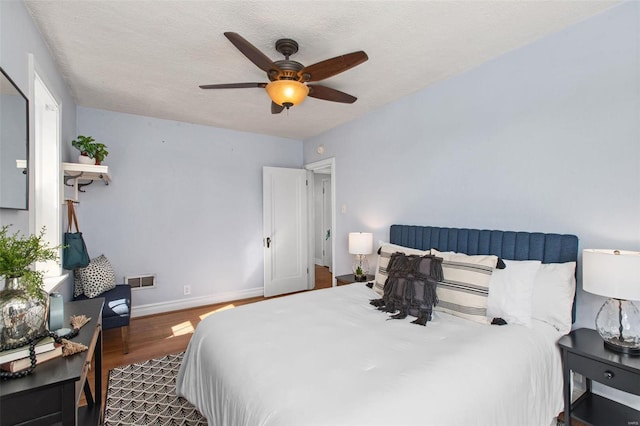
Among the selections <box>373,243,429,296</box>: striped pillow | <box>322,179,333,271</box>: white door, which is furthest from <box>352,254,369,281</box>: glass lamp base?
<box>322,179,333,271</box>: white door

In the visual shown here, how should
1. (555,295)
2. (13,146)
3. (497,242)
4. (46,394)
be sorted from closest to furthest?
(46,394) < (13,146) < (555,295) < (497,242)

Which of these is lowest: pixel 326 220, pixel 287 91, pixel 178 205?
pixel 326 220

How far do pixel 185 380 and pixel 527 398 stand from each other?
76.6 inches

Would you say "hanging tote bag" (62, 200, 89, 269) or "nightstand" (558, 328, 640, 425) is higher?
"hanging tote bag" (62, 200, 89, 269)

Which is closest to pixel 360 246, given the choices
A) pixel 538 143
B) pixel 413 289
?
pixel 413 289

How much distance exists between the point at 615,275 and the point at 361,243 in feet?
7.08

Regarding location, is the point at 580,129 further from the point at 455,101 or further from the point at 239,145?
the point at 239,145

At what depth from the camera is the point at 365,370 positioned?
52.1 inches

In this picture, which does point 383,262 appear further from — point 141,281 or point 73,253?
point 141,281

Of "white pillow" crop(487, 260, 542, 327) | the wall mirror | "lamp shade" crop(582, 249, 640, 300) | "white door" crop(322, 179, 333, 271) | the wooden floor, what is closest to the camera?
the wall mirror

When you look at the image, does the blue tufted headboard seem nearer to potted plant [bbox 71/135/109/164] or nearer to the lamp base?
the lamp base

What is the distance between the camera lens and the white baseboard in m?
3.87

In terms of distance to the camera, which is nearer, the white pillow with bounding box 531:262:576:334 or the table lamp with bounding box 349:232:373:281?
the white pillow with bounding box 531:262:576:334

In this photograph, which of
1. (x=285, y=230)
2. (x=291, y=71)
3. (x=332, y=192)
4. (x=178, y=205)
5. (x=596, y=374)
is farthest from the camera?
(x=285, y=230)
